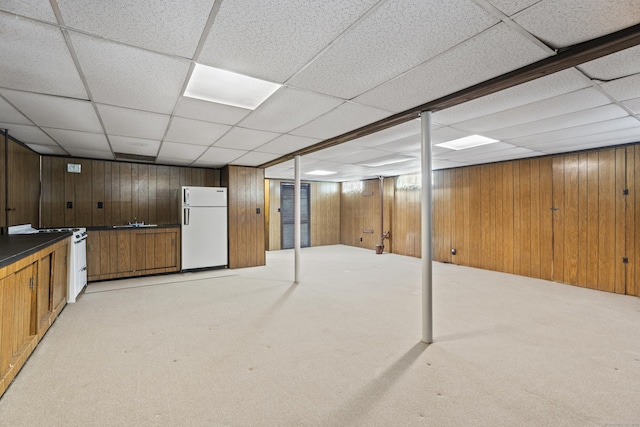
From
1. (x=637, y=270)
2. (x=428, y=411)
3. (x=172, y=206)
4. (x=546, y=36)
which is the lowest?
(x=428, y=411)

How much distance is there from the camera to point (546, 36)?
5.55 feet

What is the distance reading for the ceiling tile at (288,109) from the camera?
2.59 metres

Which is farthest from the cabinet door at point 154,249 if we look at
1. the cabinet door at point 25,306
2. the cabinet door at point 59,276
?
the cabinet door at point 25,306

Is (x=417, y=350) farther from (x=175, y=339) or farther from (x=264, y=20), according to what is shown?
(x=264, y=20)

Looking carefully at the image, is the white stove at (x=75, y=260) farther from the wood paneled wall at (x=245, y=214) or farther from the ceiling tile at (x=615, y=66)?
the ceiling tile at (x=615, y=66)

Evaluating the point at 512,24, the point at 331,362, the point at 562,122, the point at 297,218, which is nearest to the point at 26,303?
the point at 331,362

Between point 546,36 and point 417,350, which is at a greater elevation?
point 546,36

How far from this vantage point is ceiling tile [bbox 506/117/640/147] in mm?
3285

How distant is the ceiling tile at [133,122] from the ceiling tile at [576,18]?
317 centimetres

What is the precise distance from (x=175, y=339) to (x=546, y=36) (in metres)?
3.69

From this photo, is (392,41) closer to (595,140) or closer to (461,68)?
(461,68)

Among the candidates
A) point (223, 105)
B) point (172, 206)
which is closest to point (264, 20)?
point (223, 105)

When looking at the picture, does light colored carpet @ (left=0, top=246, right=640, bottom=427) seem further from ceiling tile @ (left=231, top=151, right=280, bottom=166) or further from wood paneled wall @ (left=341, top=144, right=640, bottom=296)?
ceiling tile @ (left=231, top=151, right=280, bottom=166)

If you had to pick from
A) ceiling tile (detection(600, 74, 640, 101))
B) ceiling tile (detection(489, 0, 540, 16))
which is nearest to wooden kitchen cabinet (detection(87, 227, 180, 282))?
ceiling tile (detection(489, 0, 540, 16))
